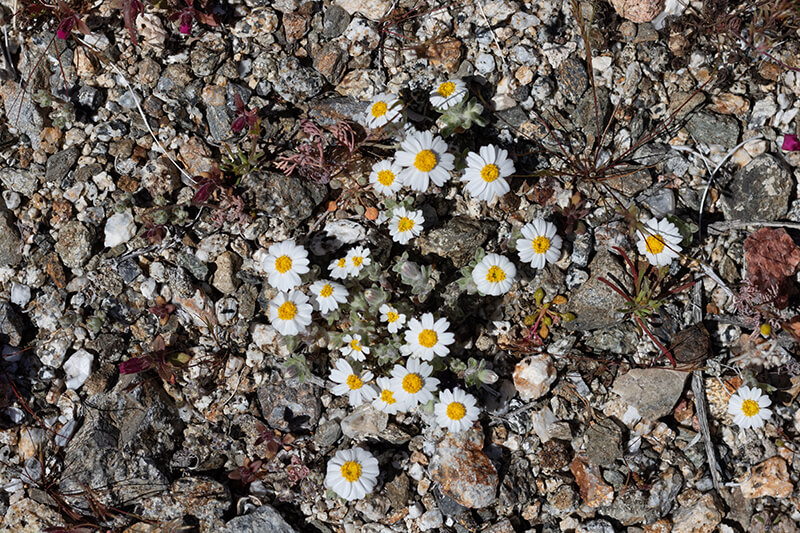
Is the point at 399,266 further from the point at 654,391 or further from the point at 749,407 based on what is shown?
the point at 749,407

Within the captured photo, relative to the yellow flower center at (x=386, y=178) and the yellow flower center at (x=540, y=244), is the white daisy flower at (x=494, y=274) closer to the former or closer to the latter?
the yellow flower center at (x=540, y=244)

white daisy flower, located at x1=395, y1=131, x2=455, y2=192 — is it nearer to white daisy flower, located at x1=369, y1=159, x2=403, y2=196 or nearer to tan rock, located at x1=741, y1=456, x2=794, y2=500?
white daisy flower, located at x1=369, y1=159, x2=403, y2=196

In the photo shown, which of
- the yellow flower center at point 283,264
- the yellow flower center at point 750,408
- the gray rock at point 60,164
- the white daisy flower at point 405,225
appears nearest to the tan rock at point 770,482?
the yellow flower center at point 750,408

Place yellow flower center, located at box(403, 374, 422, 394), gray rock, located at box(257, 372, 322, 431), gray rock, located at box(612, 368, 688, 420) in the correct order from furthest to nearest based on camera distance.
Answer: gray rock, located at box(257, 372, 322, 431)
gray rock, located at box(612, 368, 688, 420)
yellow flower center, located at box(403, 374, 422, 394)

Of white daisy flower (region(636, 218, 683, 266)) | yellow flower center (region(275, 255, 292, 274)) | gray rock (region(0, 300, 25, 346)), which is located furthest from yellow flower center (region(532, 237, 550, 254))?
gray rock (region(0, 300, 25, 346))

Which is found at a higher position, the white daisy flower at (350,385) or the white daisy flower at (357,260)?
the white daisy flower at (357,260)
